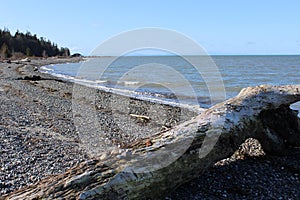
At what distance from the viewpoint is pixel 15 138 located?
6.93 meters

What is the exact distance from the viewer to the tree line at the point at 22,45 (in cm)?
7134

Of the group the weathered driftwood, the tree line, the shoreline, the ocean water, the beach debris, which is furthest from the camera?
the tree line

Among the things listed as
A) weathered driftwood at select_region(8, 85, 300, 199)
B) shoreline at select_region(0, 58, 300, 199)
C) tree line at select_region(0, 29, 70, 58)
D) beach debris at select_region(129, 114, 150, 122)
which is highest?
tree line at select_region(0, 29, 70, 58)

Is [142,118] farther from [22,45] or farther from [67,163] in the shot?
[22,45]

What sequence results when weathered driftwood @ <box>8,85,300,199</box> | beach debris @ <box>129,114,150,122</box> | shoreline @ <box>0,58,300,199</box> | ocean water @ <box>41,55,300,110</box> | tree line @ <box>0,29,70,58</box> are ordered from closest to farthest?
1. weathered driftwood @ <box>8,85,300,199</box>
2. shoreline @ <box>0,58,300,199</box>
3. beach debris @ <box>129,114,150,122</box>
4. ocean water @ <box>41,55,300,110</box>
5. tree line @ <box>0,29,70,58</box>

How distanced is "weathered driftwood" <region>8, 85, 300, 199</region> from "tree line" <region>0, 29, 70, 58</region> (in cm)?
6945

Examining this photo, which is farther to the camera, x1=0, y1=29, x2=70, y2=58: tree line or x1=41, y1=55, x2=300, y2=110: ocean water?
x1=0, y1=29, x2=70, y2=58: tree line

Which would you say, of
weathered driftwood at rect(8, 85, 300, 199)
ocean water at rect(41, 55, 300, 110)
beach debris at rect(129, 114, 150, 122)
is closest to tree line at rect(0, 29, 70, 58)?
ocean water at rect(41, 55, 300, 110)

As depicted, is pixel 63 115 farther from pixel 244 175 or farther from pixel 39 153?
pixel 244 175

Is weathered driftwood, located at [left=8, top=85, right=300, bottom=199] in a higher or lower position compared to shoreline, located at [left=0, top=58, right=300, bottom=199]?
higher

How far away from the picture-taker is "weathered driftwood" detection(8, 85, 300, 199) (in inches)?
141

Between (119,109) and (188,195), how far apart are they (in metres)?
9.46

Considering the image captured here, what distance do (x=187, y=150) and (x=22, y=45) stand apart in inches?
3501

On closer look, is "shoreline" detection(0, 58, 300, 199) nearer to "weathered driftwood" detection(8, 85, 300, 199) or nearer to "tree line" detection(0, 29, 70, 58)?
"weathered driftwood" detection(8, 85, 300, 199)
